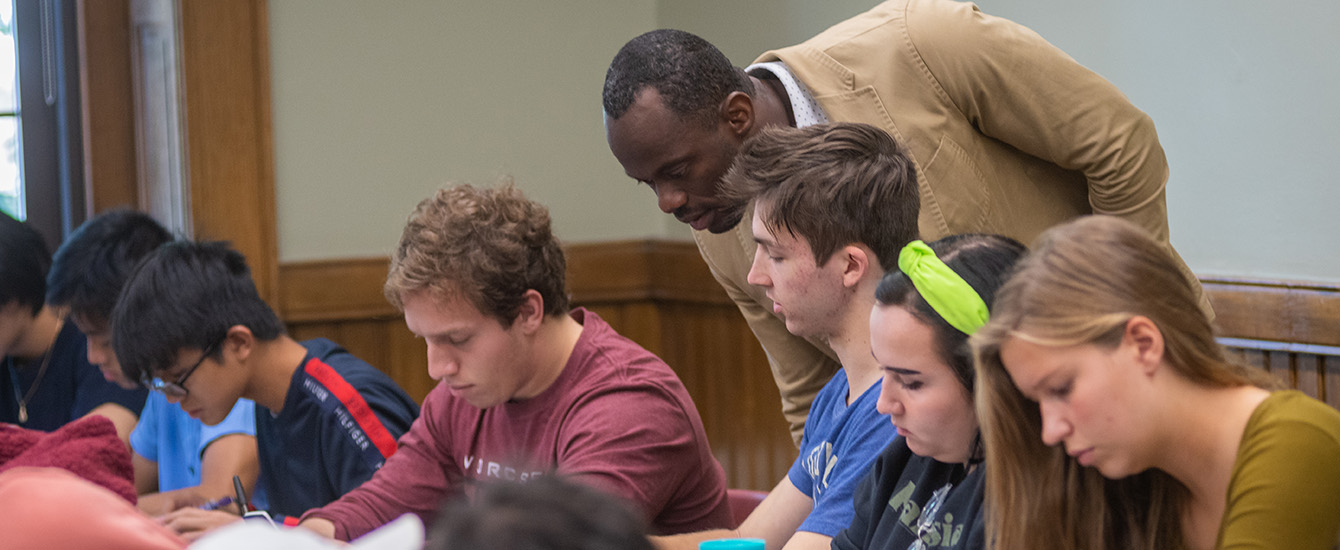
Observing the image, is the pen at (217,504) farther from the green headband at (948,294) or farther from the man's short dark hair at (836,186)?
the green headband at (948,294)

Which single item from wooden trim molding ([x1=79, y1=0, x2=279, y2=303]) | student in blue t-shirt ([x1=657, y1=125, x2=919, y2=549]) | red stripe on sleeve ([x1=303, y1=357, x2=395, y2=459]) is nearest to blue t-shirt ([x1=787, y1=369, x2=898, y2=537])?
student in blue t-shirt ([x1=657, y1=125, x2=919, y2=549])

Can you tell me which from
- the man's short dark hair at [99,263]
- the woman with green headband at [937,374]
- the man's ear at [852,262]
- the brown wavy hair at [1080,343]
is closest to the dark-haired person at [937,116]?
the man's ear at [852,262]

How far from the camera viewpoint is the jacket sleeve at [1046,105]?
1674 mm

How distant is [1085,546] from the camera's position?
3.91 ft

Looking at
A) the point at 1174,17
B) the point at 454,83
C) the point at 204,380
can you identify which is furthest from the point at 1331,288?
the point at 454,83

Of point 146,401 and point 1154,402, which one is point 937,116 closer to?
point 1154,402

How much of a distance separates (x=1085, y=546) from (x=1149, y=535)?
60mm

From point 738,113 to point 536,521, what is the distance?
1166mm

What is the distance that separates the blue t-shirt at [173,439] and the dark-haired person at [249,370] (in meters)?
0.10

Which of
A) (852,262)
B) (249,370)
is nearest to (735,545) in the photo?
(852,262)

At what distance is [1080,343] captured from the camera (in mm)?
1085

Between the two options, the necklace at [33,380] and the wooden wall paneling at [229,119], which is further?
the wooden wall paneling at [229,119]

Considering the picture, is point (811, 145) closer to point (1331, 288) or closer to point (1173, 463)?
point (1173, 463)

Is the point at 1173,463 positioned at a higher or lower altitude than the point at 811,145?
lower
